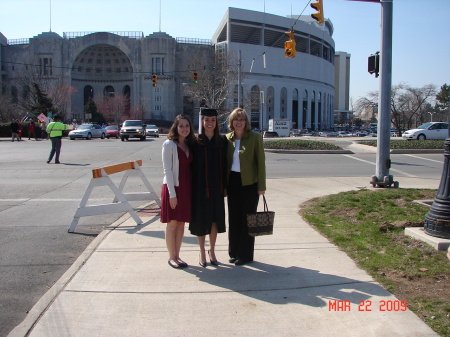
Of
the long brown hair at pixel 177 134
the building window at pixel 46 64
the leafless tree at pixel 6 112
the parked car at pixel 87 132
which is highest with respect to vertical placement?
the building window at pixel 46 64

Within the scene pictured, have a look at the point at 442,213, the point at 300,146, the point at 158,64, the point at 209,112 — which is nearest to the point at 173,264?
the point at 209,112

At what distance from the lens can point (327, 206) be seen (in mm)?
8305

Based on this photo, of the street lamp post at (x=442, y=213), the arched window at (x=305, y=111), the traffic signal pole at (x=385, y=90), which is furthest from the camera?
the arched window at (x=305, y=111)

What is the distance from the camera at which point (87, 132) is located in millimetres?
40469

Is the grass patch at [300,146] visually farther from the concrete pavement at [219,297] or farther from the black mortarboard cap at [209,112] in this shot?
the black mortarboard cap at [209,112]

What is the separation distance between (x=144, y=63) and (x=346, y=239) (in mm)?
84923

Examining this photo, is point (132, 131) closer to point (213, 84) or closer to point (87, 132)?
point (87, 132)

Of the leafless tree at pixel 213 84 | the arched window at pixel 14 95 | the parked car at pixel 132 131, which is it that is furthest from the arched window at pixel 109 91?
the parked car at pixel 132 131

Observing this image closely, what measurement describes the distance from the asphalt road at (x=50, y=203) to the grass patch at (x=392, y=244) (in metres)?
3.54

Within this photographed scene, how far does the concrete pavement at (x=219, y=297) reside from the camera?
3516mm

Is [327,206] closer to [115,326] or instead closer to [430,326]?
[430,326]

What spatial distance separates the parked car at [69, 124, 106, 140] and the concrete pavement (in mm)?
36182

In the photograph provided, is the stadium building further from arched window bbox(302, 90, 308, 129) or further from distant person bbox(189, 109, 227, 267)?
distant person bbox(189, 109, 227, 267)

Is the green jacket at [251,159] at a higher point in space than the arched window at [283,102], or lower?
lower
